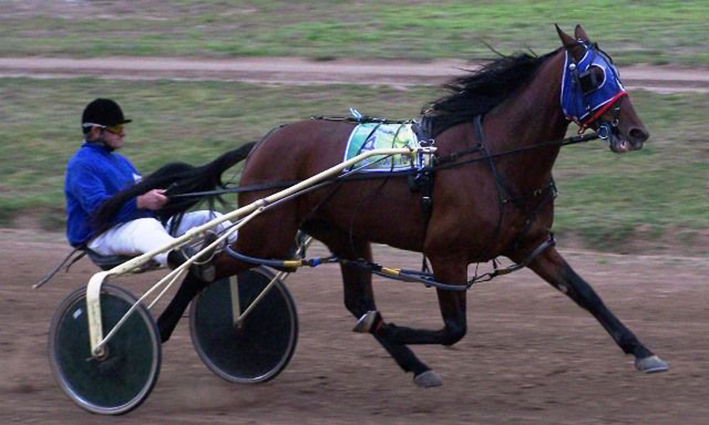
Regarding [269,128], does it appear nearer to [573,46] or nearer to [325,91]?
[325,91]

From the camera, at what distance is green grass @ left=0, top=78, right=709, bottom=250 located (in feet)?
34.0

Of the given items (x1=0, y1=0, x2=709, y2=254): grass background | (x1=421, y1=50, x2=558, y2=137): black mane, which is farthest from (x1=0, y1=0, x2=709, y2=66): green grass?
(x1=421, y1=50, x2=558, y2=137): black mane

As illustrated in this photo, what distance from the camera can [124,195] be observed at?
6.58 metres

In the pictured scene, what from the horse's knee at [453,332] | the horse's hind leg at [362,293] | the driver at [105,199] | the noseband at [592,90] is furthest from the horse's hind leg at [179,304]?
the noseband at [592,90]

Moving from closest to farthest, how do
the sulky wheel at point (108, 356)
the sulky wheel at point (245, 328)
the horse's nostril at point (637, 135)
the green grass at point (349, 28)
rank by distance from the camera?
the horse's nostril at point (637, 135) → the sulky wheel at point (108, 356) → the sulky wheel at point (245, 328) → the green grass at point (349, 28)

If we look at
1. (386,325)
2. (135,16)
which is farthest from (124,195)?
(135,16)

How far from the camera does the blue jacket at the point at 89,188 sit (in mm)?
6570

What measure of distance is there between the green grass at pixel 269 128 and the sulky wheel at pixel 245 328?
11.8 ft

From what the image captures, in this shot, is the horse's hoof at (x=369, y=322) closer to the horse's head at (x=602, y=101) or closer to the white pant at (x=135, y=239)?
the white pant at (x=135, y=239)

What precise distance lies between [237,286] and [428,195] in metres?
1.29

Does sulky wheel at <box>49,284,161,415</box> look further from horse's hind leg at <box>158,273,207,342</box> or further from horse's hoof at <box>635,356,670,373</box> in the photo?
horse's hoof at <box>635,356,670,373</box>

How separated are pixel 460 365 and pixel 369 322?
2.76 feet

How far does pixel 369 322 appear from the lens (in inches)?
251

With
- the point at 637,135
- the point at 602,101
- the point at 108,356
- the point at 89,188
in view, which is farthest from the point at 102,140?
the point at 637,135
